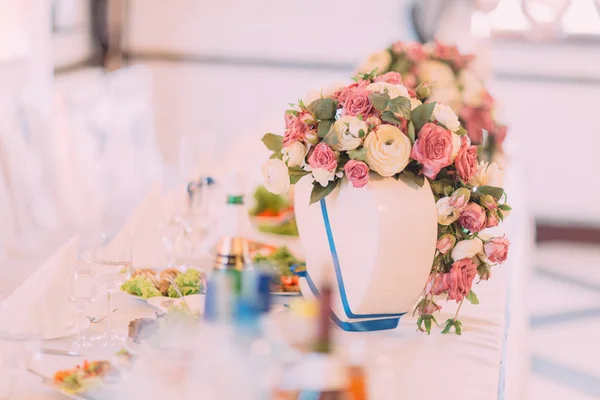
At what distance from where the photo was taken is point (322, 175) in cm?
158

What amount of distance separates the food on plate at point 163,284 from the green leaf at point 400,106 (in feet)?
1.85

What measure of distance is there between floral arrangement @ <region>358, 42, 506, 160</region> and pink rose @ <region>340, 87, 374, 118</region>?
1032 millimetres

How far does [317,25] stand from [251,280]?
215 inches

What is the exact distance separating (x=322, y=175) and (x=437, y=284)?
0.30m

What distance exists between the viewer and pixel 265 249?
7.09ft

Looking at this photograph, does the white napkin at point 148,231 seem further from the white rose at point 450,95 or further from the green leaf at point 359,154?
the white rose at point 450,95

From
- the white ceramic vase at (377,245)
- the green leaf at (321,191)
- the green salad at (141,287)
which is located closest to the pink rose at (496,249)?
the white ceramic vase at (377,245)

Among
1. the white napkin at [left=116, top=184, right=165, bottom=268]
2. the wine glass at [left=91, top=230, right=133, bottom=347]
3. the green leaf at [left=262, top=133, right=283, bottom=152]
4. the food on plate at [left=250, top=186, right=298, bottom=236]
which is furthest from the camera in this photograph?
the food on plate at [left=250, top=186, right=298, bottom=236]

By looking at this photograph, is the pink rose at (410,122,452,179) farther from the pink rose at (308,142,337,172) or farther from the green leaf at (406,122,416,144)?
the pink rose at (308,142,337,172)

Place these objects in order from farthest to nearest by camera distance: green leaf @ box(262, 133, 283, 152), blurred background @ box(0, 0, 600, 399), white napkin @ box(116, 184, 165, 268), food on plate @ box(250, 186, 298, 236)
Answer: blurred background @ box(0, 0, 600, 399), food on plate @ box(250, 186, 298, 236), white napkin @ box(116, 184, 165, 268), green leaf @ box(262, 133, 283, 152)

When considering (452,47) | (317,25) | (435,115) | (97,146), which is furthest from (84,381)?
(317,25)

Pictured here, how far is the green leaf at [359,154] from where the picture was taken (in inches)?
60.7

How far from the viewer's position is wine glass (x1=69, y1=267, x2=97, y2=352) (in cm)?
151

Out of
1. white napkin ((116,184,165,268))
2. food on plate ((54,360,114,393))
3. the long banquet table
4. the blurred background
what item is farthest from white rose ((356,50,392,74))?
the blurred background
